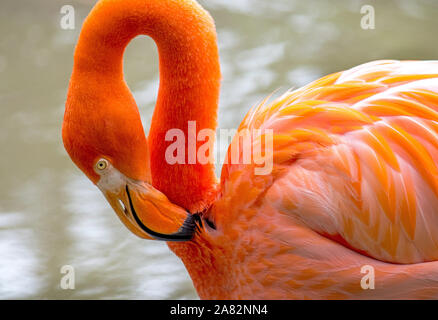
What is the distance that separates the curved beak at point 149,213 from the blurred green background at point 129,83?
0.87 meters

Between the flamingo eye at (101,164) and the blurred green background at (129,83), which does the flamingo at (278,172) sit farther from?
the blurred green background at (129,83)

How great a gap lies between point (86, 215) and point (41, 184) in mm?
403

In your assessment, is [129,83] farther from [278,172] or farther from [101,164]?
[278,172]

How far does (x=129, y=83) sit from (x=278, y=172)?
2601mm

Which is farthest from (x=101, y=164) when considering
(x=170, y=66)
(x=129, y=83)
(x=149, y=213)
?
(x=129, y=83)

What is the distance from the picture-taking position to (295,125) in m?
2.00

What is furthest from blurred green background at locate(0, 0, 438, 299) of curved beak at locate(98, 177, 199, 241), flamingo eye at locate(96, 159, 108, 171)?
flamingo eye at locate(96, 159, 108, 171)

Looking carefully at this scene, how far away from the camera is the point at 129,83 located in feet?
14.4

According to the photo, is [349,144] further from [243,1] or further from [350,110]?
[243,1]

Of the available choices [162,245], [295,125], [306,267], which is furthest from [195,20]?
[162,245]

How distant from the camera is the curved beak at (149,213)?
79.3 inches

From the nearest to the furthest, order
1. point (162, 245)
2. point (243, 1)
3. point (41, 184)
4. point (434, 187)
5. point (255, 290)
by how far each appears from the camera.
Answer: point (434, 187), point (255, 290), point (162, 245), point (41, 184), point (243, 1)

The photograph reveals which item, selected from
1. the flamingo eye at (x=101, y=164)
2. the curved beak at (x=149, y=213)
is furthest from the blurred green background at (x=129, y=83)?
the flamingo eye at (x=101, y=164)
